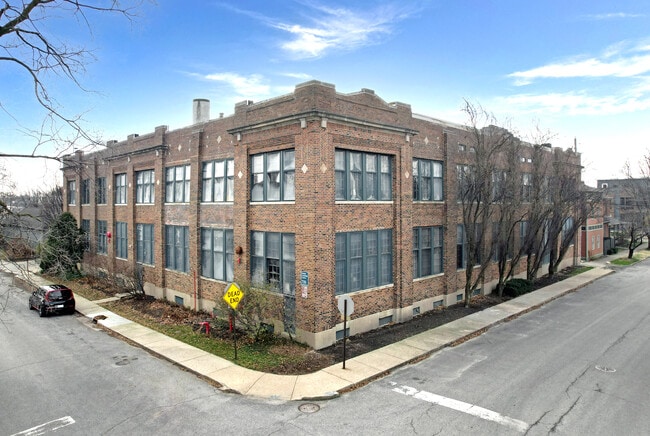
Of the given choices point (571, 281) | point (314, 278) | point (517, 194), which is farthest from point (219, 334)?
point (571, 281)

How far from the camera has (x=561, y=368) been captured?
44.5ft

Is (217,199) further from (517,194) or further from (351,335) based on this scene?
(517,194)

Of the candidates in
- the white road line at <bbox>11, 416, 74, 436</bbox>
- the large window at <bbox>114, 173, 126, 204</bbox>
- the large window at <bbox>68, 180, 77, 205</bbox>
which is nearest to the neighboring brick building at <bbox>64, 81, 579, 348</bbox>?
the large window at <bbox>114, 173, 126, 204</bbox>

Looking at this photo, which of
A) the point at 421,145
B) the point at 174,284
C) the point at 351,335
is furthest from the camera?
the point at 174,284

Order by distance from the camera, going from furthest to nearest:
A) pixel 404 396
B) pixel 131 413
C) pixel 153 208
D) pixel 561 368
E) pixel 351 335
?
pixel 153 208, pixel 351 335, pixel 561 368, pixel 404 396, pixel 131 413

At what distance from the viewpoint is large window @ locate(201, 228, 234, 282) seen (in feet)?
66.3

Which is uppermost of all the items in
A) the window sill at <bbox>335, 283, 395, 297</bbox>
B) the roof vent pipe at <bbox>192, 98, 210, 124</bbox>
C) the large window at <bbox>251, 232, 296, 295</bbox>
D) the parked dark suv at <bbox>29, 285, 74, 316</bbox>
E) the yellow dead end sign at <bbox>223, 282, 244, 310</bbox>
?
the roof vent pipe at <bbox>192, 98, 210, 124</bbox>

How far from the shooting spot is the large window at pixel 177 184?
2314 centimetres

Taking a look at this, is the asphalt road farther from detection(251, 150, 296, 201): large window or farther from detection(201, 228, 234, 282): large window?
detection(251, 150, 296, 201): large window

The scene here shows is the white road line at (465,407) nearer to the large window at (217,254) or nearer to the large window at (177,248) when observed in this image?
the large window at (217,254)

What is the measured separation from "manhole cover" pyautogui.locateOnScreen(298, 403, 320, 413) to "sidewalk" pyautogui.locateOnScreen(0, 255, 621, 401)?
0.98 ft

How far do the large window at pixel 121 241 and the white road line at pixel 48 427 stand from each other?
19535 millimetres

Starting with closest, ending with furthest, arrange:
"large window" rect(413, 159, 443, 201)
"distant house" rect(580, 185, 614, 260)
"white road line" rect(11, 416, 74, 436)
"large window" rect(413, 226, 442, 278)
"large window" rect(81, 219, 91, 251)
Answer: "white road line" rect(11, 416, 74, 436) → "large window" rect(413, 226, 442, 278) → "large window" rect(413, 159, 443, 201) → "large window" rect(81, 219, 91, 251) → "distant house" rect(580, 185, 614, 260)

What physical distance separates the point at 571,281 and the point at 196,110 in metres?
29.2
